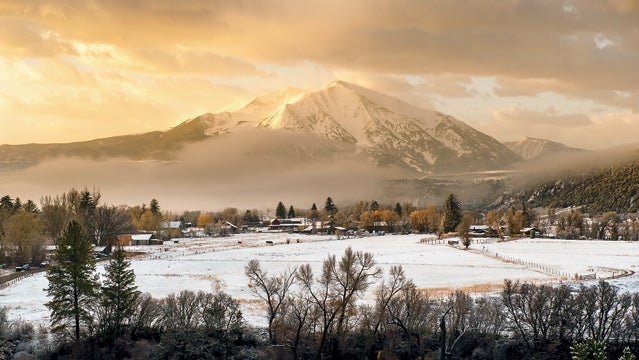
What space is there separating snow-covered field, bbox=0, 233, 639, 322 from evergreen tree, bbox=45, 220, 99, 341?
301 inches

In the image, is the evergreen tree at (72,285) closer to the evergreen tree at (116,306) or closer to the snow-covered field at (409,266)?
the evergreen tree at (116,306)

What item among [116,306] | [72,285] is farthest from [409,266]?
[72,285]

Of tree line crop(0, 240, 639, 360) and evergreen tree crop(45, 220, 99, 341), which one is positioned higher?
evergreen tree crop(45, 220, 99, 341)

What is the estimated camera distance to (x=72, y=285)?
74.4 metres

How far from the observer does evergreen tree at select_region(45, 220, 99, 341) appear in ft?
237

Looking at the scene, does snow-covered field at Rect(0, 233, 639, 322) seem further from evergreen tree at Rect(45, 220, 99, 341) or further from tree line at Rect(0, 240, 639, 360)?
evergreen tree at Rect(45, 220, 99, 341)

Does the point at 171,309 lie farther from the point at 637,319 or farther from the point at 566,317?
the point at 637,319

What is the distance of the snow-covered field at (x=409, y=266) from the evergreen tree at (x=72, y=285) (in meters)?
7.65

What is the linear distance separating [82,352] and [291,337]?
73.0ft

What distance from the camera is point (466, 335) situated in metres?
71.6

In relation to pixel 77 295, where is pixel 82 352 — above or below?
below

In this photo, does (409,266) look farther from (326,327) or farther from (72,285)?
(72,285)

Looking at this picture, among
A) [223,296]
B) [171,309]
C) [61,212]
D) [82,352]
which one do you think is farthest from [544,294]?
[61,212]

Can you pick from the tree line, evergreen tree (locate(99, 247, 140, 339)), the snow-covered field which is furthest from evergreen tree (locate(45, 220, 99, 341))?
the snow-covered field
